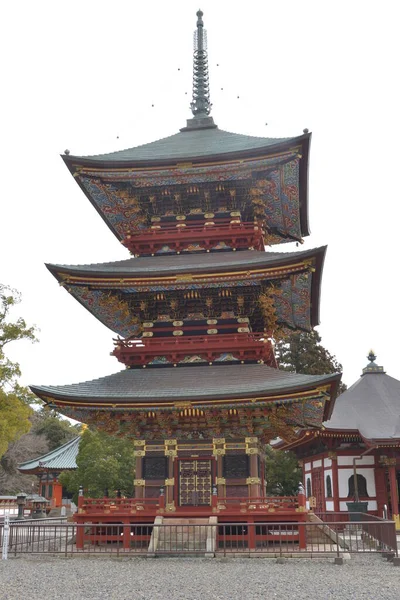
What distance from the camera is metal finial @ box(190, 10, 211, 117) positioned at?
32031 mm

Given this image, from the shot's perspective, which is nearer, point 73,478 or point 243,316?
point 243,316

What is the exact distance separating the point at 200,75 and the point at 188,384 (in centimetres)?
1864

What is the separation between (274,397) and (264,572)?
586cm

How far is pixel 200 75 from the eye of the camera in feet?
108

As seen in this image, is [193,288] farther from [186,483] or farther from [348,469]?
[348,469]

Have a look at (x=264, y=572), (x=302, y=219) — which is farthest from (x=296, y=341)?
(x=264, y=572)

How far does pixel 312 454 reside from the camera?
117 feet

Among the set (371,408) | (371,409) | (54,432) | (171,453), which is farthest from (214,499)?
(54,432)

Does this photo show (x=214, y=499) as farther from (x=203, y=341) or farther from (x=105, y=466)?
(x=105, y=466)

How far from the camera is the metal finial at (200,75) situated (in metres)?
32.0

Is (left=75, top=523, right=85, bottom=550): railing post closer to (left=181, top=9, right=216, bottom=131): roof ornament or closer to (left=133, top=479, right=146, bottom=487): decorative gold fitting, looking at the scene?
(left=133, top=479, right=146, bottom=487): decorative gold fitting

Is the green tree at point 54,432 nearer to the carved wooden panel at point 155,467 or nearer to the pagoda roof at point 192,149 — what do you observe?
the pagoda roof at point 192,149

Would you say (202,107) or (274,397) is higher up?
(202,107)

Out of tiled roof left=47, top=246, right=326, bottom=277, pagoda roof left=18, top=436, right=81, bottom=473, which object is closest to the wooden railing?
tiled roof left=47, top=246, right=326, bottom=277
